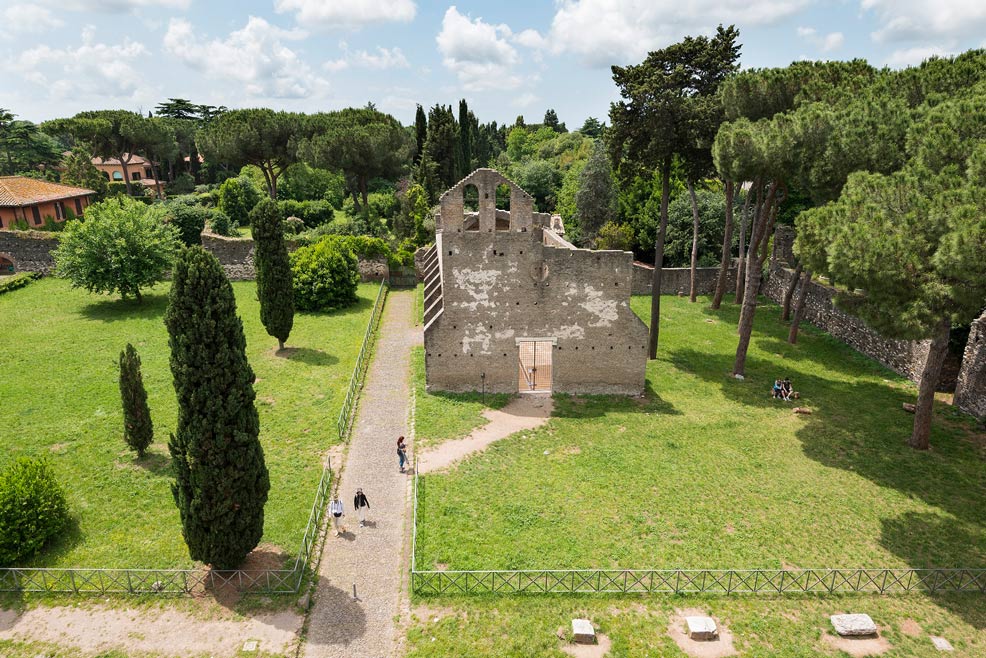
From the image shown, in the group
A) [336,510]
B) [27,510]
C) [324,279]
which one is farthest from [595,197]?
[27,510]

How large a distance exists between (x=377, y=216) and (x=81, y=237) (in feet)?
100

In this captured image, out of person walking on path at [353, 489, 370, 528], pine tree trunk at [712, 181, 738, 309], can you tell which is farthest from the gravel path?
pine tree trunk at [712, 181, 738, 309]

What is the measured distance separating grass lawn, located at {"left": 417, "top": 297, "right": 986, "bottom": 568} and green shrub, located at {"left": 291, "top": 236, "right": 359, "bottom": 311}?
16.3 metres

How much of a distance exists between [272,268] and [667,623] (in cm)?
2420

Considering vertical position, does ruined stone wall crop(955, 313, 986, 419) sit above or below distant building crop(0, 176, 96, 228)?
below

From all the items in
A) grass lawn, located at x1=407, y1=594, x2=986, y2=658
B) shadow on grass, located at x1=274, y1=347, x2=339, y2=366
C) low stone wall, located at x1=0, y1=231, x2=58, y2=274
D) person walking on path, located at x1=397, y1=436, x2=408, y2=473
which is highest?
low stone wall, located at x1=0, y1=231, x2=58, y2=274

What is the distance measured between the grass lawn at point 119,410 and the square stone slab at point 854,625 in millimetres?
13619

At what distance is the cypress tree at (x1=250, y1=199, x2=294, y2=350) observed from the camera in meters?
29.8

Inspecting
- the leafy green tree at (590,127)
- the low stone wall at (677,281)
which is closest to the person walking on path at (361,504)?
the low stone wall at (677,281)

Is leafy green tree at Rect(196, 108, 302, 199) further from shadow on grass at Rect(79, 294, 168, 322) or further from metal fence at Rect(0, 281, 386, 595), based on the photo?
metal fence at Rect(0, 281, 386, 595)

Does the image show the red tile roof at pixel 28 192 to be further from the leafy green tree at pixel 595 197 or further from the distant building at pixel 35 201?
the leafy green tree at pixel 595 197

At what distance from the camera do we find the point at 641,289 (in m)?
44.1

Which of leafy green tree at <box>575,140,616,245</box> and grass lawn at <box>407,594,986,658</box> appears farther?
leafy green tree at <box>575,140,616,245</box>

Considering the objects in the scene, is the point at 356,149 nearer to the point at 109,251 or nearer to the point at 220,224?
the point at 220,224
